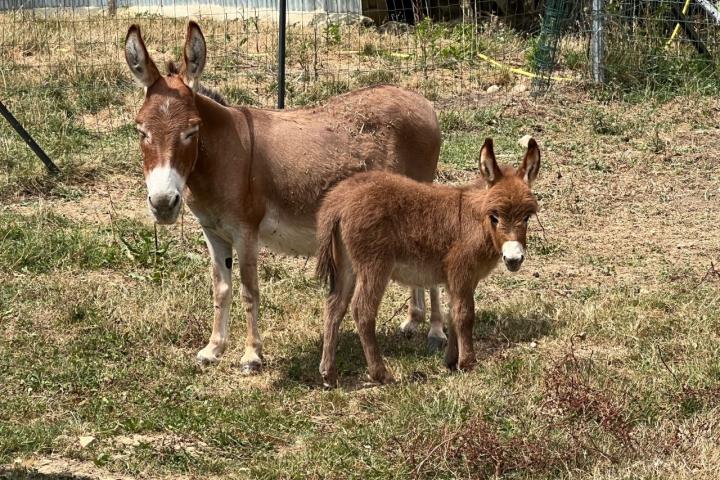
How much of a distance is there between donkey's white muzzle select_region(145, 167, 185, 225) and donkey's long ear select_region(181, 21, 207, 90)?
0.68 m

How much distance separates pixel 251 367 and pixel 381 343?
943mm

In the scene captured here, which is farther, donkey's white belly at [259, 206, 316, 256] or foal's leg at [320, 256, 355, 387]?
donkey's white belly at [259, 206, 316, 256]

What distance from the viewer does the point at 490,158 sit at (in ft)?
20.6

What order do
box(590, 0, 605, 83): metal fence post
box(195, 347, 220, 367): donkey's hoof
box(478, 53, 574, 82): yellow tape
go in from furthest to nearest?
1. box(478, 53, 574, 82): yellow tape
2. box(590, 0, 605, 83): metal fence post
3. box(195, 347, 220, 367): donkey's hoof

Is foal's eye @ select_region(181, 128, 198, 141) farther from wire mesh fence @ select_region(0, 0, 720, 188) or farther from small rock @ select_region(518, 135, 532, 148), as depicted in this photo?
small rock @ select_region(518, 135, 532, 148)

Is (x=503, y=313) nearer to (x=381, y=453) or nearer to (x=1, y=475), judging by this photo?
(x=381, y=453)

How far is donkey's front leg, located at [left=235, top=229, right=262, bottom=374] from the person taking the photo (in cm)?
678

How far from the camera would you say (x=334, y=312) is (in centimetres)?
653

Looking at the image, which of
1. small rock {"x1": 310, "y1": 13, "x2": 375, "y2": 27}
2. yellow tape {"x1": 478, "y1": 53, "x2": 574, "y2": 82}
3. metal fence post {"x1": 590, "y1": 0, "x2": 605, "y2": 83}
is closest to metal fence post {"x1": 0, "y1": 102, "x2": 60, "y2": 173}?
yellow tape {"x1": 478, "y1": 53, "x2": 574, "y2": 82}

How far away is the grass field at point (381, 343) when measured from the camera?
5348 mm

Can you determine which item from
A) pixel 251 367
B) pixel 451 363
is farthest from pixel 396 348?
pixel 251 367

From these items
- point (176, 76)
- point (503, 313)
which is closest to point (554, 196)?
point (503, 313)

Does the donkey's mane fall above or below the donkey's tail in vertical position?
above

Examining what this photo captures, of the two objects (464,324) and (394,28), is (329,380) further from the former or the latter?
(394,28)
